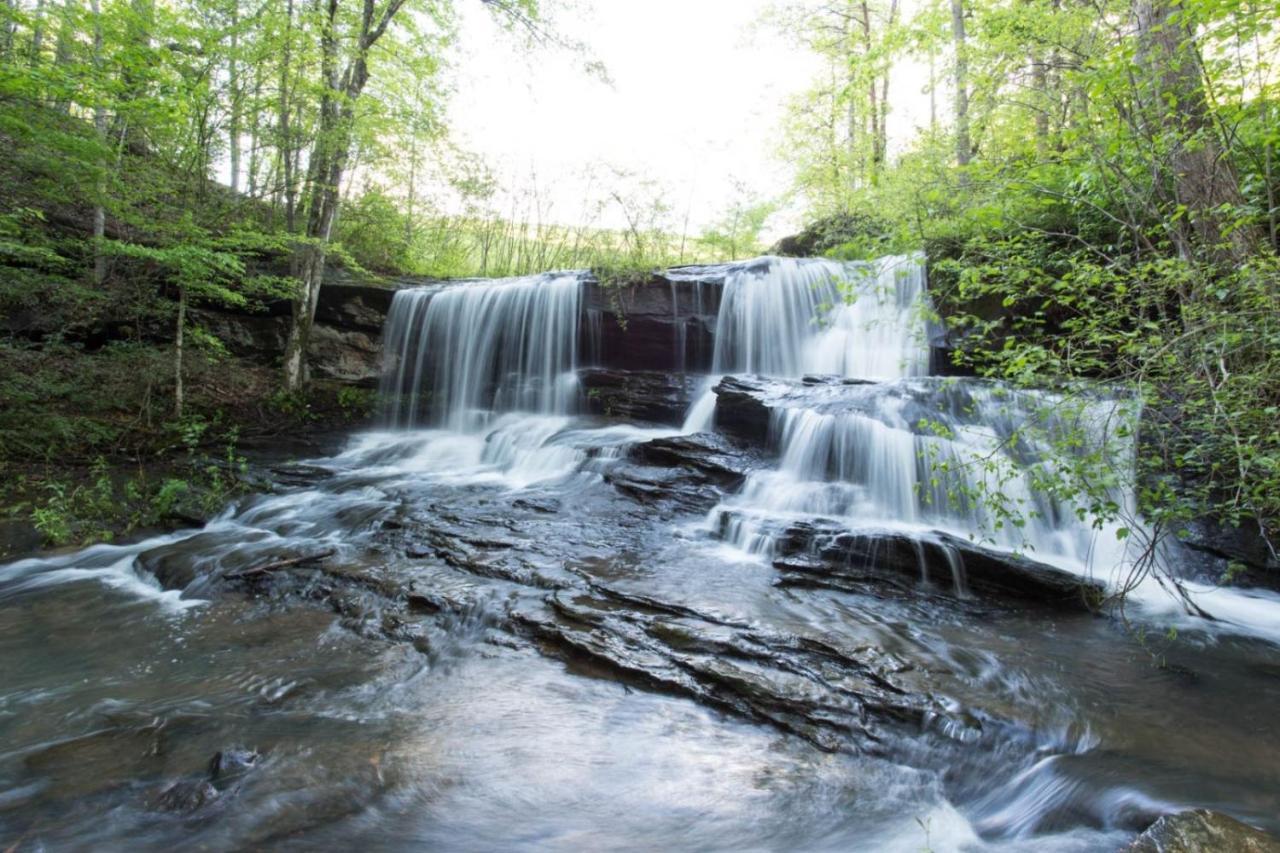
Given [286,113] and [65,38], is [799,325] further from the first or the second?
[65,38]

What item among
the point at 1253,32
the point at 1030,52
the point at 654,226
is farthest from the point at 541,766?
the point at 654,226

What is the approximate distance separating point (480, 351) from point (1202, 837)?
11680mm

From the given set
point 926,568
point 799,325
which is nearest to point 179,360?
point 799,325

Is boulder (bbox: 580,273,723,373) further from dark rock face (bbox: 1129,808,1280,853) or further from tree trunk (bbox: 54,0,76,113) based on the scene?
dark rock face (bbox: 1129,808,1280,853)

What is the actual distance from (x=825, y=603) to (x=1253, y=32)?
15.4ft

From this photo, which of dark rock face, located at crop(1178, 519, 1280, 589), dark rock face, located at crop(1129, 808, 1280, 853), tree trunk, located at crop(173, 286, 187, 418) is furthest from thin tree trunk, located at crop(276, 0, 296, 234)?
dark rock face, located at crop(1178, 519, 1280, 589)

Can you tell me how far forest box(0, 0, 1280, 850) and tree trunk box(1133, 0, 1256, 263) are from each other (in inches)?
3.2

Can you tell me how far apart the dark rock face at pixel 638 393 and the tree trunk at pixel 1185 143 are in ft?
22.0

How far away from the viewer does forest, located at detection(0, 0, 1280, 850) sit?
2.85m

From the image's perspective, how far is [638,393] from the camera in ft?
34.9

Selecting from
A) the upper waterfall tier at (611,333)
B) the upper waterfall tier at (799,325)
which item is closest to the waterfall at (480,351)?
the upper waterfall tier at (611,333)

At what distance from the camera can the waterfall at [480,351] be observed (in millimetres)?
11656

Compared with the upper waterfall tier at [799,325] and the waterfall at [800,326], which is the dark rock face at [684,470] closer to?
the waterfall at [800,326]

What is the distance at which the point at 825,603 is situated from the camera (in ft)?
15.8
